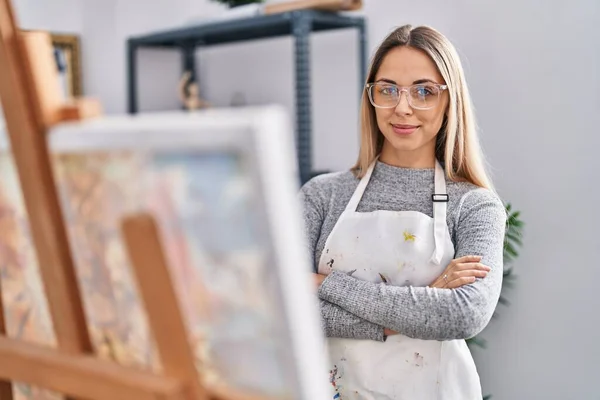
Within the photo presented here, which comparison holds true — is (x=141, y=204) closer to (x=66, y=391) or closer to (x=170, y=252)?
(x=170, y=252)

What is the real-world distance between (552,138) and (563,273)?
407mm

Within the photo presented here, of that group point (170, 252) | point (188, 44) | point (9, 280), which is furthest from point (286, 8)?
point (170, 252)

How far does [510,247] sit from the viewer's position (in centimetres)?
246

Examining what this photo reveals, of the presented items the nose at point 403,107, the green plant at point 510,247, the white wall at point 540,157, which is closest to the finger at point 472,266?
the nose at point 403,107

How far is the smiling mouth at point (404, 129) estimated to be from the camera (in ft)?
5.62

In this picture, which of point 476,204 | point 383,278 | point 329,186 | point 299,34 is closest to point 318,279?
point 383,278

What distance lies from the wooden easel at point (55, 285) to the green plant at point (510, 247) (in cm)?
170

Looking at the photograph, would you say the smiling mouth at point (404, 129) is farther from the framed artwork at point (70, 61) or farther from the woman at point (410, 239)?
the framed artwork at point (70, 61)

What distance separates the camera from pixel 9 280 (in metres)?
0.99

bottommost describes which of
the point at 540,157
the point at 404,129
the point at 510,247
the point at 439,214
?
the point at 510,247

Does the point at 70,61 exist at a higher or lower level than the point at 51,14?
lower

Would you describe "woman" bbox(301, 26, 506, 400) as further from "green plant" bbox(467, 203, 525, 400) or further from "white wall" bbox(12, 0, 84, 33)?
"white wall" bbox(12, 0, 84, 33)

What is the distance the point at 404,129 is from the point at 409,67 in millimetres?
129

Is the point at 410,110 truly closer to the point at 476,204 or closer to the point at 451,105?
the point at 451,105
